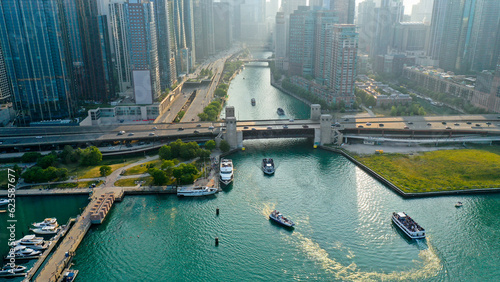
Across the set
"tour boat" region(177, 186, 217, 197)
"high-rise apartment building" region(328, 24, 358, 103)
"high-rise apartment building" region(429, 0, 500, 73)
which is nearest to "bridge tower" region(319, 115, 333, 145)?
"tour boat" region(177, 186, 217, 197)

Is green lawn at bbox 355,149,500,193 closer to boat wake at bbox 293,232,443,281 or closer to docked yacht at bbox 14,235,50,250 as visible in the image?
boat wake at bbox 293,232,443,281

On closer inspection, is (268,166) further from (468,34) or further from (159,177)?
(468,34)

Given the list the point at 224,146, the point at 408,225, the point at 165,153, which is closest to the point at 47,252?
the point at 165,153

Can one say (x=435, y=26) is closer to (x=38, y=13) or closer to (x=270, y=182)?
(x=270, y=182)

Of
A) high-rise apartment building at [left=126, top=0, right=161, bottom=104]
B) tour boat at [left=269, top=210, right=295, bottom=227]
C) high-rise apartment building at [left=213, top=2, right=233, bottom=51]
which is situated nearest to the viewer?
tour boat at [left=269, top=210, right=295, bottom=227]

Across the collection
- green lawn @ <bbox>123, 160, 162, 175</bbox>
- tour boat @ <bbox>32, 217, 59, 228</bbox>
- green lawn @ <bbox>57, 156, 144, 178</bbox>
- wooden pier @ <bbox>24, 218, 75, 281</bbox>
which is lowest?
wooden pier @ <bbox>24, 218, 75, 281</bbox>

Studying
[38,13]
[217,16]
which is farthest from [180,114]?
[217,16]

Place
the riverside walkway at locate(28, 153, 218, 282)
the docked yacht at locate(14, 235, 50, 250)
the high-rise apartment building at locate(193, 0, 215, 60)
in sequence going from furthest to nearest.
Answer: the high-rise apartment building at locate(193, 0, 215, 60), the docked yacht at locate(14, 235, 50, 250), the riverside walkway at locate(28, 153, 218, 282)
